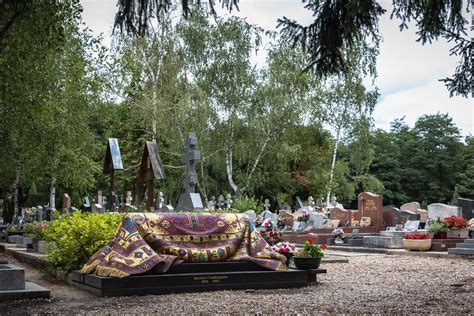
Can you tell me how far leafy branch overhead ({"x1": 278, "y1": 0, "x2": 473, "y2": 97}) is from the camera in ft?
27.1

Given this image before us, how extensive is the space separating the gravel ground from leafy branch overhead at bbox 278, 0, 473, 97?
3188mm

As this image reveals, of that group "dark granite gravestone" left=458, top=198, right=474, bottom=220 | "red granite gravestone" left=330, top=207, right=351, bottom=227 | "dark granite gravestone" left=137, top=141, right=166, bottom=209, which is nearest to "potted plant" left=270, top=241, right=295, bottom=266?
"dark granite gravestone" left=137, top=141, right=166, bottom=209

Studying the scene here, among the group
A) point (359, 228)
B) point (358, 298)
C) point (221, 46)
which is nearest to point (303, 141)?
point (221, 46)

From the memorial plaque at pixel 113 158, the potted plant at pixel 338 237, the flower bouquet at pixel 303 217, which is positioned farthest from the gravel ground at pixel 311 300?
the flower bouquet at pixel 303 217

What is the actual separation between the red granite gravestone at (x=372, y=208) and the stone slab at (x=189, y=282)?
16959mm

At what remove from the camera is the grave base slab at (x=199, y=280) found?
9.74 meters

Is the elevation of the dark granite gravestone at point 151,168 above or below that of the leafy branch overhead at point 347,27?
below

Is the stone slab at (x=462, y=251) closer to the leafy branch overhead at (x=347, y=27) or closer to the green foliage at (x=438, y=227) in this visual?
the green foliage at (x=438, y=227)

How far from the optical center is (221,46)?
33.5m

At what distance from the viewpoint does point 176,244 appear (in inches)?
422

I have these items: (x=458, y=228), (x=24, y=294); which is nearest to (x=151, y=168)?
(x=24, y=294)

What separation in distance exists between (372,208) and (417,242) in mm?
9212

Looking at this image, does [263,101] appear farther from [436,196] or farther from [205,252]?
[436,196]

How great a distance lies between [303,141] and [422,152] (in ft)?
57.1
